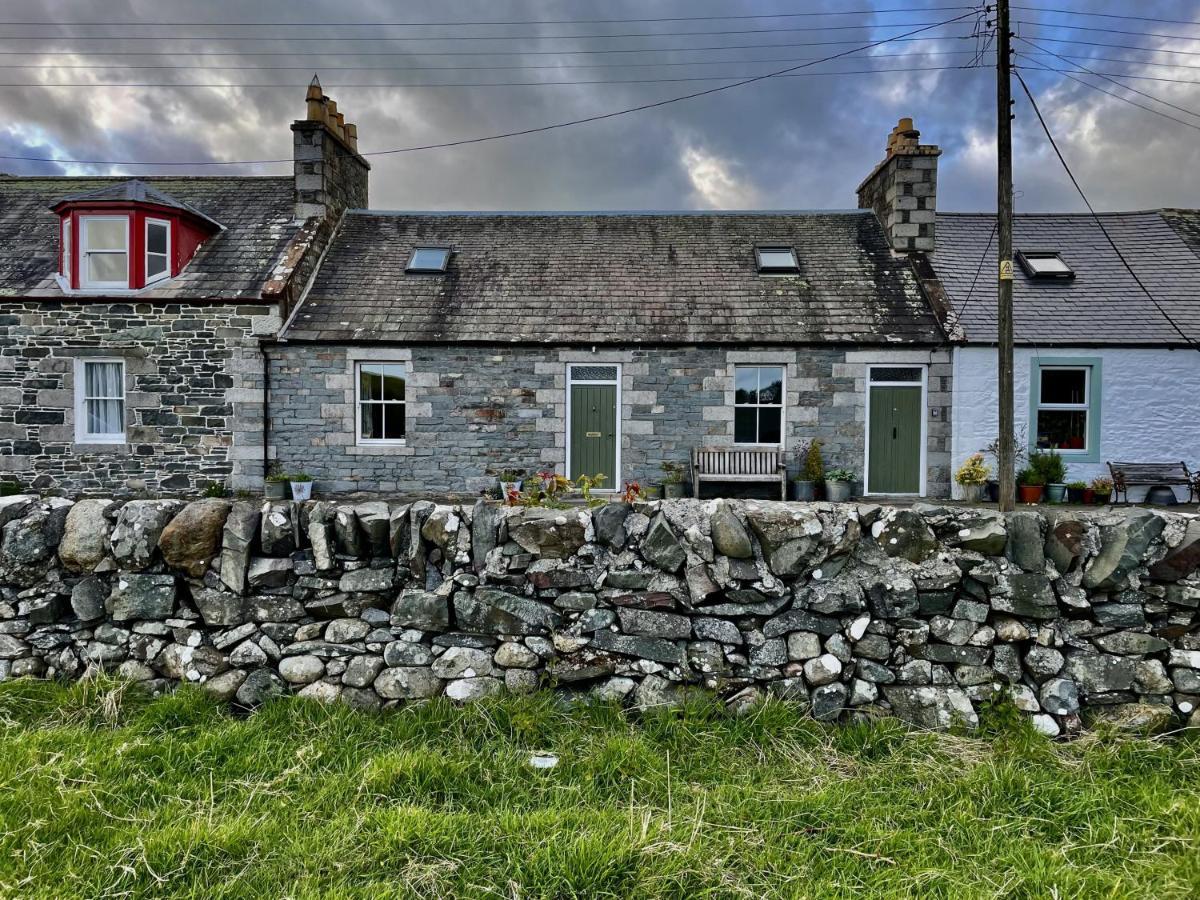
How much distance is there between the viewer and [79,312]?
12984mm

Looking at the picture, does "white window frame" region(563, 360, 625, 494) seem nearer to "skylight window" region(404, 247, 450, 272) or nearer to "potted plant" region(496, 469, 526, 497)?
"potted plant" region(496, 469, 526, 497)

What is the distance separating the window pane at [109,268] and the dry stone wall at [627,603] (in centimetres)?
1195

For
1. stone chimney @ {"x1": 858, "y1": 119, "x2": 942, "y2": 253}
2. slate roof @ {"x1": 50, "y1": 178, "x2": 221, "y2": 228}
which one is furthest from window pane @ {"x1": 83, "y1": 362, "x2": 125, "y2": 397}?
stone chimney @ {"x1": 858, "y1": 119, "x2": 942, "y2": 253}

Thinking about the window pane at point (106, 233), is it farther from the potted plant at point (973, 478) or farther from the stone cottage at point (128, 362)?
the potted plant at point (973, 478)

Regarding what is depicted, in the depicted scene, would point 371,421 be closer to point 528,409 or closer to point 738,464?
point 528,409

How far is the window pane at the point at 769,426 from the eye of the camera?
13227 mm

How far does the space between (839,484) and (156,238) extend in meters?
14.4

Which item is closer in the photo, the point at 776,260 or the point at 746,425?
the point at 746,425

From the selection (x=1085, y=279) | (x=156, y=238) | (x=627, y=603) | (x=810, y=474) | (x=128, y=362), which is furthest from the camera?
(x=1085, y=279)

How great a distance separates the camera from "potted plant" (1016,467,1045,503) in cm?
1274

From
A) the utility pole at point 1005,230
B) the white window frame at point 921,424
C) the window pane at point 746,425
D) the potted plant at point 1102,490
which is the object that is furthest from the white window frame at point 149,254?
the potted plant at point 1102,490

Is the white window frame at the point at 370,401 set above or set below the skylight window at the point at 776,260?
below

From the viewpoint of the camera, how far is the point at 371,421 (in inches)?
522

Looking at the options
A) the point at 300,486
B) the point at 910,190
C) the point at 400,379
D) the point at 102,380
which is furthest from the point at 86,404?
the point at 910,190
